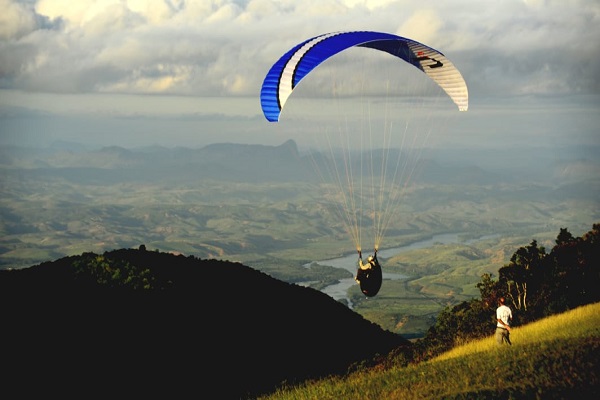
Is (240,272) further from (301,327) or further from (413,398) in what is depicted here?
(413,398)

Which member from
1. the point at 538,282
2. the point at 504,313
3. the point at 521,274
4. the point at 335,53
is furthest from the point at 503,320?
the point at 521,274

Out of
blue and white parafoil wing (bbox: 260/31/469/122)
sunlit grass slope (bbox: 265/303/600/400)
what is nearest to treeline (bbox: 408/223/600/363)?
blue and white parafoil wing (bbox: 260/31/469/122)

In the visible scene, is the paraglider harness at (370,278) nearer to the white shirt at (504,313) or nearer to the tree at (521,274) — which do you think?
the white shirt at (504,313)

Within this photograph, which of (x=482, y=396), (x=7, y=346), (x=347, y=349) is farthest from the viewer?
(x=347, y=349)

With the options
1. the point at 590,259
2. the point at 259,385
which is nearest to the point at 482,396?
the point at 259,385

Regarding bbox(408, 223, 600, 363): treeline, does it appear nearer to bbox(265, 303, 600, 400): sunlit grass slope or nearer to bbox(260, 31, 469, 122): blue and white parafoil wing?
bbox(260, 31, 469, 122): blue and white parafoil wing

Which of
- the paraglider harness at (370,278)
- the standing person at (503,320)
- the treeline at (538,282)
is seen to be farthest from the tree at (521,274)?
the standing person at (503,320)
